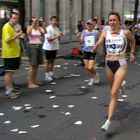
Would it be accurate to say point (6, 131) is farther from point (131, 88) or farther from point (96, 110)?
point (131, 88)

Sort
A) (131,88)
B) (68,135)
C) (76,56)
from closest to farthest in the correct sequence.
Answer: (68,135) → (131,88) → (76,56)

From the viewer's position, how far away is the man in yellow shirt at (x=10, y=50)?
9.97 metres

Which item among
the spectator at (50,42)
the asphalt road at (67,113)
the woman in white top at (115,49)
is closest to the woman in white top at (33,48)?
the asphalt road at (67,113)

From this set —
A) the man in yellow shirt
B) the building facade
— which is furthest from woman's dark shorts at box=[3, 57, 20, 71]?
→ the building facade

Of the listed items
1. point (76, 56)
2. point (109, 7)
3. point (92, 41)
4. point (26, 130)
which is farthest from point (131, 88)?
point (109, 7)

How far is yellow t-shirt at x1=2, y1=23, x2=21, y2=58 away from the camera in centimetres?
997

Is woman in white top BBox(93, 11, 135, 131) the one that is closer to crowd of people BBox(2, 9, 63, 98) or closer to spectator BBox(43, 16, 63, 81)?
crowd of people BBox(2, 9, 63, 98)

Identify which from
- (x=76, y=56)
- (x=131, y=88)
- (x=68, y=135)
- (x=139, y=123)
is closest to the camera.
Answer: (x=68, y=135)

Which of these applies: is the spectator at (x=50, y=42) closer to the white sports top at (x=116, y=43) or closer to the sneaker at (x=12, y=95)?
the sneaker at (x=12, y=95)

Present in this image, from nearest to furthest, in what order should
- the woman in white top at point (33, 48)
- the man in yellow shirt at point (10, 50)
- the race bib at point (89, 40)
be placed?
the man in yellow shirt at point (10, 50), the woman in white top at point (33, 48), the race bib at point (89, 40)

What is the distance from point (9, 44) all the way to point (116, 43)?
3.40 metres

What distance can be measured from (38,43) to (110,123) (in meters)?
4.59

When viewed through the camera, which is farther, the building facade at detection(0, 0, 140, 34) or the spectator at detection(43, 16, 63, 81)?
the building facade at detection(0, 0, 140, 34)

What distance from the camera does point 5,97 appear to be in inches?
392
